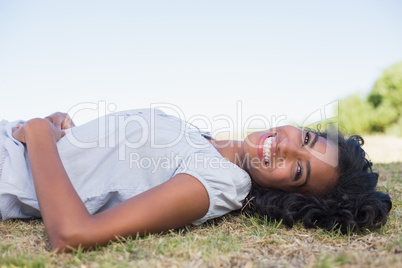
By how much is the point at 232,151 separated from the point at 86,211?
62.2 inches

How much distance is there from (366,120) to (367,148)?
10527 mm

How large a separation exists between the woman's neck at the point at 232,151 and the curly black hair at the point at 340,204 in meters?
0.26

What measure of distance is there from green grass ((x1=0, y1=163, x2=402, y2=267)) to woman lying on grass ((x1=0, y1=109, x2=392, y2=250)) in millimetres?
131

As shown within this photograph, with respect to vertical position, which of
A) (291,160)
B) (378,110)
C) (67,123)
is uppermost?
(67,123)

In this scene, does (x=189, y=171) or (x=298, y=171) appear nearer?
(x=189, y=171)

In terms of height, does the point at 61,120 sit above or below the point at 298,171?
above

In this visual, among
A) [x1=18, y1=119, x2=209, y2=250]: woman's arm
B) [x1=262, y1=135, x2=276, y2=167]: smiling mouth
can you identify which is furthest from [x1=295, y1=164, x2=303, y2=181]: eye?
[x1=18, y1=119, x2=209, y2=250]: woman's arm

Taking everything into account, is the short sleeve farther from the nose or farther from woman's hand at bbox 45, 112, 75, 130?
woman's hand at bbox 45, 112, 75, 130

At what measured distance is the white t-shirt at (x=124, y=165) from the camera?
9.70ft

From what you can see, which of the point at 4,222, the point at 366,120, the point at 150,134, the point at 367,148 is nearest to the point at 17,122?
the point at 4,222

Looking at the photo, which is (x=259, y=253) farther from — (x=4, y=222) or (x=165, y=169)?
(x=4, y=222)

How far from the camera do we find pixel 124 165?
10.0 feet

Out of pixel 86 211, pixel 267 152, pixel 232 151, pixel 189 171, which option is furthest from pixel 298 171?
pixel 86 211

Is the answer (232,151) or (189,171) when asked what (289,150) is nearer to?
(232,151)
